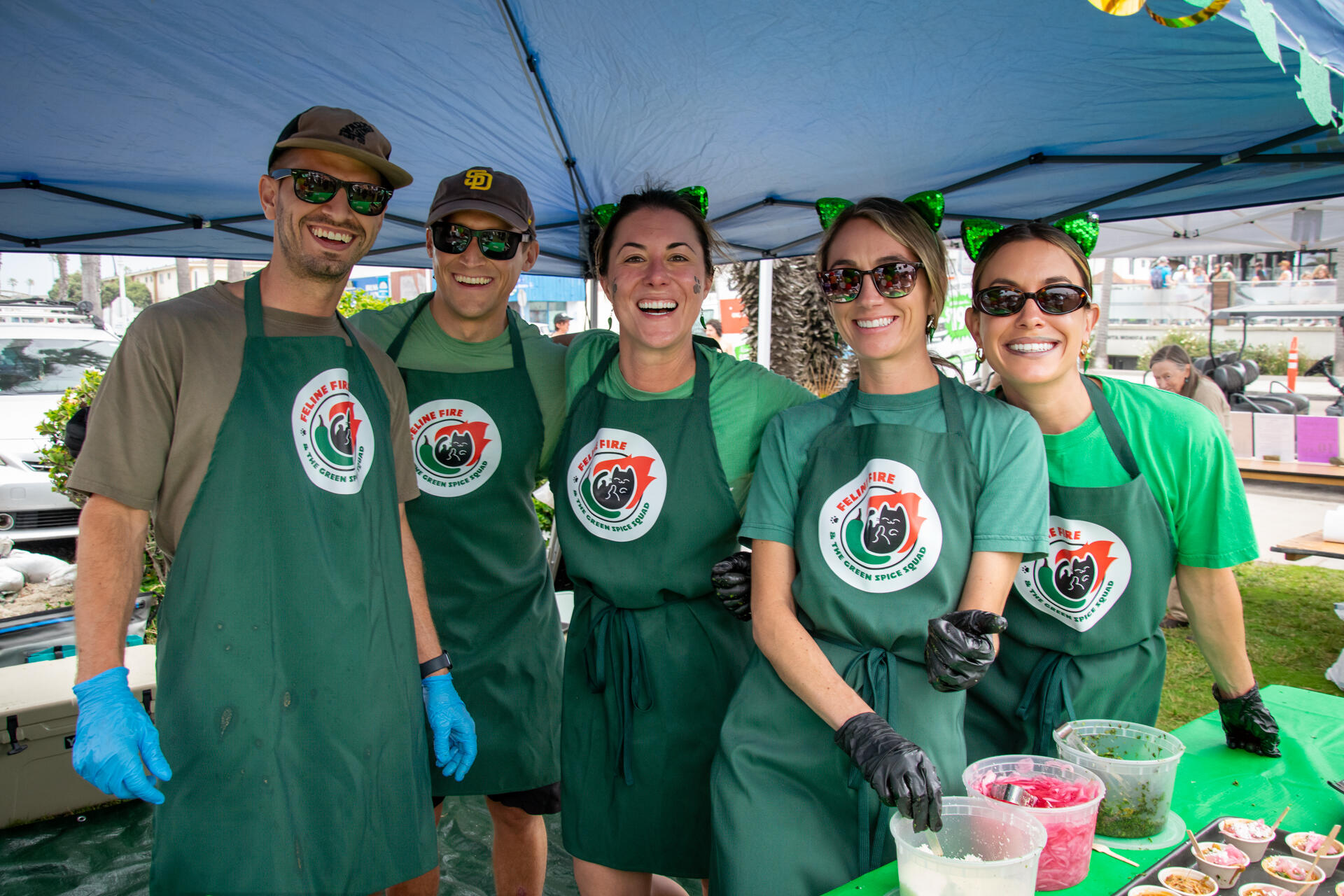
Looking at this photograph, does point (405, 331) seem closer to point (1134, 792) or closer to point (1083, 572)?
point (1083, 572)

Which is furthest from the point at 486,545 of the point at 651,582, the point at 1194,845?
the point at 1194,845

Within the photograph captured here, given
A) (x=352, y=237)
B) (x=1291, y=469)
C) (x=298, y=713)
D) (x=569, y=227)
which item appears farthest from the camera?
(x=1291, y=469)

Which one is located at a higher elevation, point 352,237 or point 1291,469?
point 352,237

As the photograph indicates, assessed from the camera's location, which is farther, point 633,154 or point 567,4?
point 633,154

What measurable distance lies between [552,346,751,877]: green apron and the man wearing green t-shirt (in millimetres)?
365

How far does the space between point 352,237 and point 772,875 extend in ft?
4.84

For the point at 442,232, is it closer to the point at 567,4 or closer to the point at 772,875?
the point at 567,4

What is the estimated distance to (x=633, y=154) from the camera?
3066 mm

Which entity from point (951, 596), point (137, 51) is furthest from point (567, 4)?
point (951, 596)

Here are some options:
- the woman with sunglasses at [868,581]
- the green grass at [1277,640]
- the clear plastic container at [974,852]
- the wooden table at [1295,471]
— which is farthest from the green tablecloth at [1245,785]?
the wooden table at [1295,471]

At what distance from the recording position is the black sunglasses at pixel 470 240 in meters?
2.29

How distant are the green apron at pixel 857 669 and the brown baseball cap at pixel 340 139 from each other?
111 cm

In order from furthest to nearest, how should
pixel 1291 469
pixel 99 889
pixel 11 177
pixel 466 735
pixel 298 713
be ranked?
1. pixel 1291 469
2. pixel 11 177
3. pixel 99 889
4. pixel 466 735
5. pixel 298 713

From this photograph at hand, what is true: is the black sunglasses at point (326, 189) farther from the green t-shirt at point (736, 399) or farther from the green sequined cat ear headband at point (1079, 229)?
the green sequined cat ear headband at point (1079, 229)
